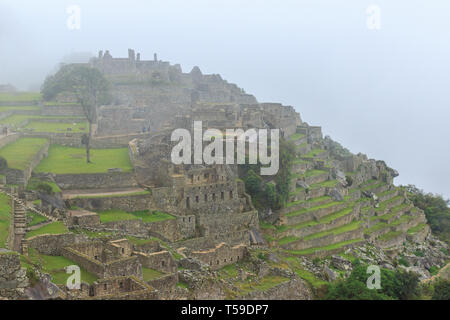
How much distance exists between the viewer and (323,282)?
99.1 feet

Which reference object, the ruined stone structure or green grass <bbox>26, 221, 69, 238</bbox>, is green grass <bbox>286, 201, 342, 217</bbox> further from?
green grass <bbox>26, 221, 69, 238</bbox>

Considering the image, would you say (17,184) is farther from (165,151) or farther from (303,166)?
(303,166)

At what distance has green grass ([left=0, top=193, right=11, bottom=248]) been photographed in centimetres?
1852

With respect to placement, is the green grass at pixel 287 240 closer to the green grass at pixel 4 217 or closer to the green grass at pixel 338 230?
the green grass at pixel 338 230

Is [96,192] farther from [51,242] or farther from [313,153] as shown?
[313,153]

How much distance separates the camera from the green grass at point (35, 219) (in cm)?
2367

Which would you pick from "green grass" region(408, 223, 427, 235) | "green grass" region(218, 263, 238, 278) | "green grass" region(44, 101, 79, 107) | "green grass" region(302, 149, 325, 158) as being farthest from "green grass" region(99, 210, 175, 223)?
"green grass" region(408, 223, 427, 235)

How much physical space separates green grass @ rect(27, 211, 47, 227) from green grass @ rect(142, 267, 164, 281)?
15.7 ft

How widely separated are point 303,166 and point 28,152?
21.7 meters

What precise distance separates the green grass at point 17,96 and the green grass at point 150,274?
35663 millimetres

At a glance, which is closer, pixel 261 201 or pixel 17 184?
pixel 17 184

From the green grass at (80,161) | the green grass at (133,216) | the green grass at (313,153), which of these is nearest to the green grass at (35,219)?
the green grass at (133,216)

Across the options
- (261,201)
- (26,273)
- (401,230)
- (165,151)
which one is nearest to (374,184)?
(401,230)
